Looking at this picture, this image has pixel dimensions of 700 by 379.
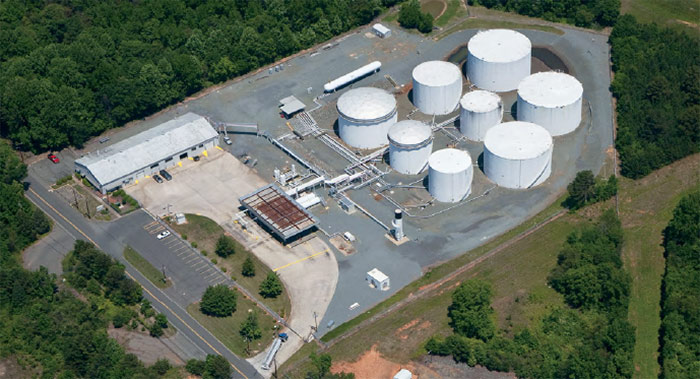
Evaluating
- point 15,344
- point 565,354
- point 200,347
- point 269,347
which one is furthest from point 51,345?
point 565,354

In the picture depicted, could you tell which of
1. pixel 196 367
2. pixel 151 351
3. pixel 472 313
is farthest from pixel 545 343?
pixel 151 351

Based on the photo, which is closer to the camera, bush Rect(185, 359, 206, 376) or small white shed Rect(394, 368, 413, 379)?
small white shed Rect(394, 368, 413, 379)

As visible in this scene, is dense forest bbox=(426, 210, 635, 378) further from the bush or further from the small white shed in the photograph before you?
the bush

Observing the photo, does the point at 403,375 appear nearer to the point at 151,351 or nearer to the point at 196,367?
the point at 196,367

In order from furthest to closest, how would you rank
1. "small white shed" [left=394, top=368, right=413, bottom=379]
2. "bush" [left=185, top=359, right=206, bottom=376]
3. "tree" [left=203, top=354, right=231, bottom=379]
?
"bush" [left=185, top=359, right=206, bottom=376]
"small white shed" [left=394, top=368, right=413, bottom=379]
"tree" [left=203, top=354, right=231, bottom=379]

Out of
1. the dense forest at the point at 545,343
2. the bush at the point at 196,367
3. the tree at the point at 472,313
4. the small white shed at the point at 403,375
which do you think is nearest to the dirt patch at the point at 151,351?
the bush at the point at 196,367

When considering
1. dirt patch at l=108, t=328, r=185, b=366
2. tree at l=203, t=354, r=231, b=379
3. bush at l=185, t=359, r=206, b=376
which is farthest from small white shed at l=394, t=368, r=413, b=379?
dirt patch at l=108, t=328, r=185, b=366
